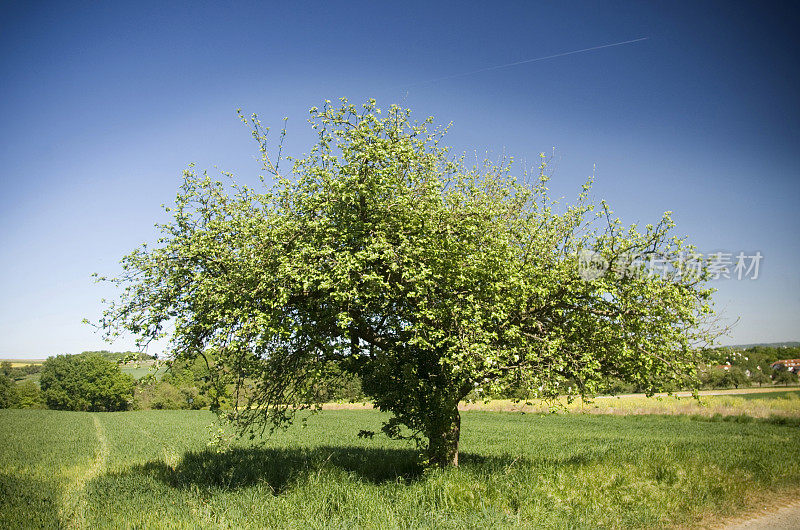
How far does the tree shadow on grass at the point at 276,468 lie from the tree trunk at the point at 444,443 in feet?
1.63

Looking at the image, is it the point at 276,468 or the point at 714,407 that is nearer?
the point at 276,468

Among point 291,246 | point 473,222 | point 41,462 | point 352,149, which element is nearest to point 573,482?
point 473,222

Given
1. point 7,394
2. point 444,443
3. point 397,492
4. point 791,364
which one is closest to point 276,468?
point 397,492

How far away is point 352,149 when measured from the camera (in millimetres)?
11117

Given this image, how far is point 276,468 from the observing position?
14.5 metres

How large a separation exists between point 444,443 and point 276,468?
6.00 meters

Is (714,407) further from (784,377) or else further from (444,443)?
(784,377)

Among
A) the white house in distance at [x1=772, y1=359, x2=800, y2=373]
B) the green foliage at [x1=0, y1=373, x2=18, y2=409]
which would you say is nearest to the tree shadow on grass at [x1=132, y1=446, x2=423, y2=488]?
the green foliage at [x1=0, y1=373, x2=18, y2=409]

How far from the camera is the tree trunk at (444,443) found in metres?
12.7

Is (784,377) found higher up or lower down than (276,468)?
lower down

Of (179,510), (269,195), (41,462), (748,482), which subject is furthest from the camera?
(41,462)

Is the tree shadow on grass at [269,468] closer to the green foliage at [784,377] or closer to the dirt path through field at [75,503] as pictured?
the dirt path through field at [75,503]

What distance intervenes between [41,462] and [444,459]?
24200 mm

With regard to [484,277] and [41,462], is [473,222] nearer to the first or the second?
[484,277]
